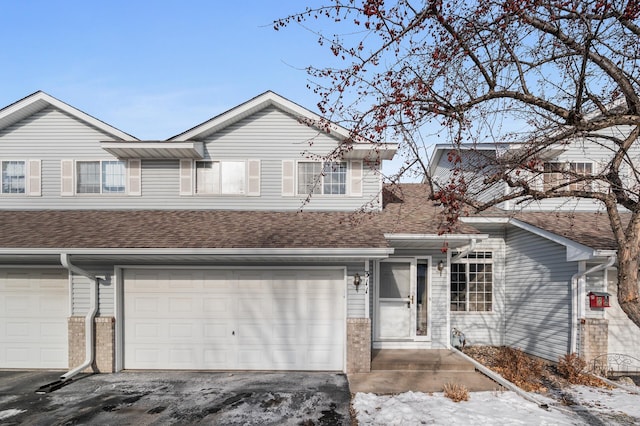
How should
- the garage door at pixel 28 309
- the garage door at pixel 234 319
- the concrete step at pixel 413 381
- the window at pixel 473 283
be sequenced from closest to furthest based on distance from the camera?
the concrete step at pixel 413 381 → the garage door at pixel 234 319 → the garage door at pixel 28 309 → the window at pixel 473 283

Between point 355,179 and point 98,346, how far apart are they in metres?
7.53

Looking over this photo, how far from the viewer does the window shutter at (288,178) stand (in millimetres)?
10273

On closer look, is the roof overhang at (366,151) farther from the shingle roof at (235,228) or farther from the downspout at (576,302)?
the downspout at (576,302)

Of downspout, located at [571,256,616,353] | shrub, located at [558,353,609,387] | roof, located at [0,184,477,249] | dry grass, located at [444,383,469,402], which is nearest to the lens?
dry grass, located at [444,383,469,402]

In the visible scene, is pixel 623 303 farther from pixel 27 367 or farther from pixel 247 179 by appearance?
pixel 27 367

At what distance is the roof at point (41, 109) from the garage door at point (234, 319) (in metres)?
4.31

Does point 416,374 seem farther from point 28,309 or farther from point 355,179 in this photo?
point 28,309

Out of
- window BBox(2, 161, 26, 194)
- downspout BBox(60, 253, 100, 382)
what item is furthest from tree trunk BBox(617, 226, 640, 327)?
window BBox(2, 161, 26, 194)

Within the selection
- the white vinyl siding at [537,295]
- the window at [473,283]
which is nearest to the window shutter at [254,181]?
the window at [473,283]

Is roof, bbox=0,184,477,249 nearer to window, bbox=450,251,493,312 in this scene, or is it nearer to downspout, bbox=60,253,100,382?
downspout, bbox=60,253,100,382

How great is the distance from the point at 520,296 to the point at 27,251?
41.4ft

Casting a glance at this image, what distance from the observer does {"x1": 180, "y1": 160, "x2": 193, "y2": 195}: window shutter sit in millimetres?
10273

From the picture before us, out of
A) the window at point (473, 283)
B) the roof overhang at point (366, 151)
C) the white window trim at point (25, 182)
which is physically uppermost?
the roof overhang at point (366, 151)

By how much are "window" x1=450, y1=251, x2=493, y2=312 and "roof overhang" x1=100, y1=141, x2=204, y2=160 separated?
847 centimetres
